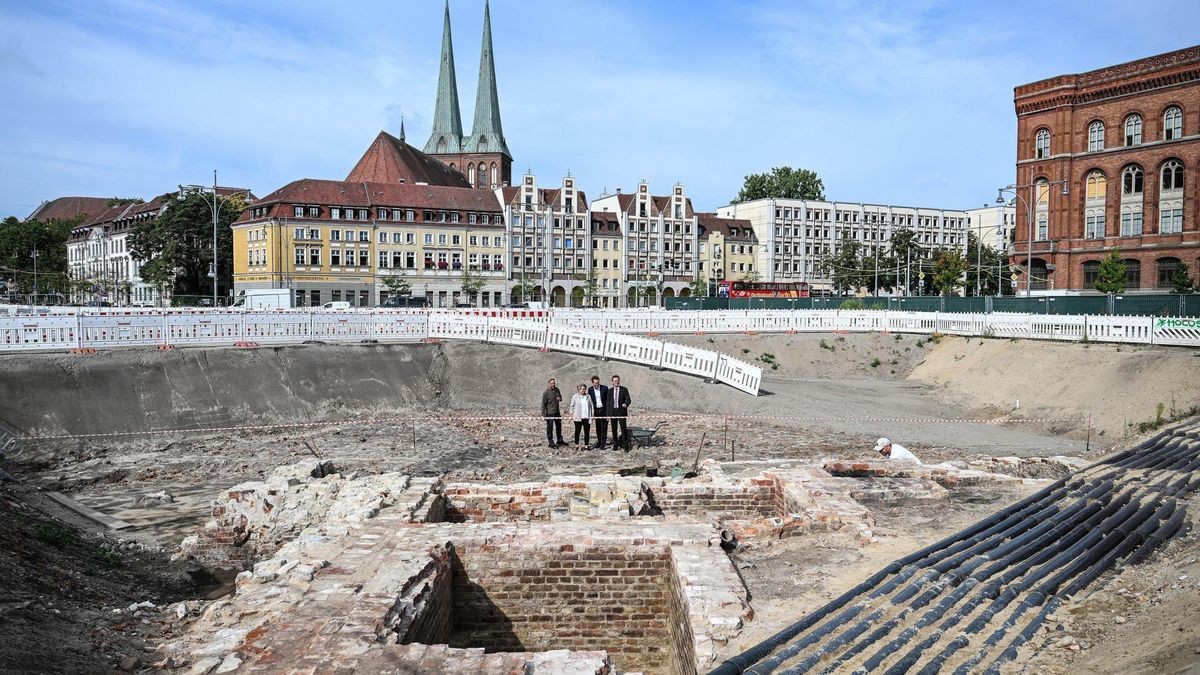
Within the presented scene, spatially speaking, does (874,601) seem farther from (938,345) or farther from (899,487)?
(938,345)

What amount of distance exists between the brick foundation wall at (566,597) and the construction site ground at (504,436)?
56.4 inches

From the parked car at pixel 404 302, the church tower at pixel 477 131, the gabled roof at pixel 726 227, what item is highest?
the church tower at pixel 477 131

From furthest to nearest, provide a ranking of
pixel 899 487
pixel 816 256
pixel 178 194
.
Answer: pixel 816 256, pixel 178 194, pixel 899 487

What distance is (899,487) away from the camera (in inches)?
531

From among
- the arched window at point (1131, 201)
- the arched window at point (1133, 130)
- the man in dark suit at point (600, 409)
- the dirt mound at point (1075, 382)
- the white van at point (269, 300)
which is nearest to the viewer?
the man in dark suit at point (600, 409)

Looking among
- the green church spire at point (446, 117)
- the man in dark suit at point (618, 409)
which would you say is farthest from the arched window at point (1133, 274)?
the green church spire at point (446, 117)

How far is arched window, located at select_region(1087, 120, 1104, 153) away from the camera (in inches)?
2221

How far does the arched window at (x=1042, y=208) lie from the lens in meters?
59.2

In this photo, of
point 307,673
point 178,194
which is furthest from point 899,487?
point 178,194

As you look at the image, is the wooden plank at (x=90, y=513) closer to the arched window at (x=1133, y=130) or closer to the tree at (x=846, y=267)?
the arched window at (x=1133, y=130)

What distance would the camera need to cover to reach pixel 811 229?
104 meters

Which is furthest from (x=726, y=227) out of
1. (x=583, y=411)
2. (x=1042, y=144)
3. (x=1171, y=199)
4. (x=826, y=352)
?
(x=583, y=411)

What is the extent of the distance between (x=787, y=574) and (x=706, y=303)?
46053 millimetres

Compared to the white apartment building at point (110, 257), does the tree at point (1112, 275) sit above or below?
below
